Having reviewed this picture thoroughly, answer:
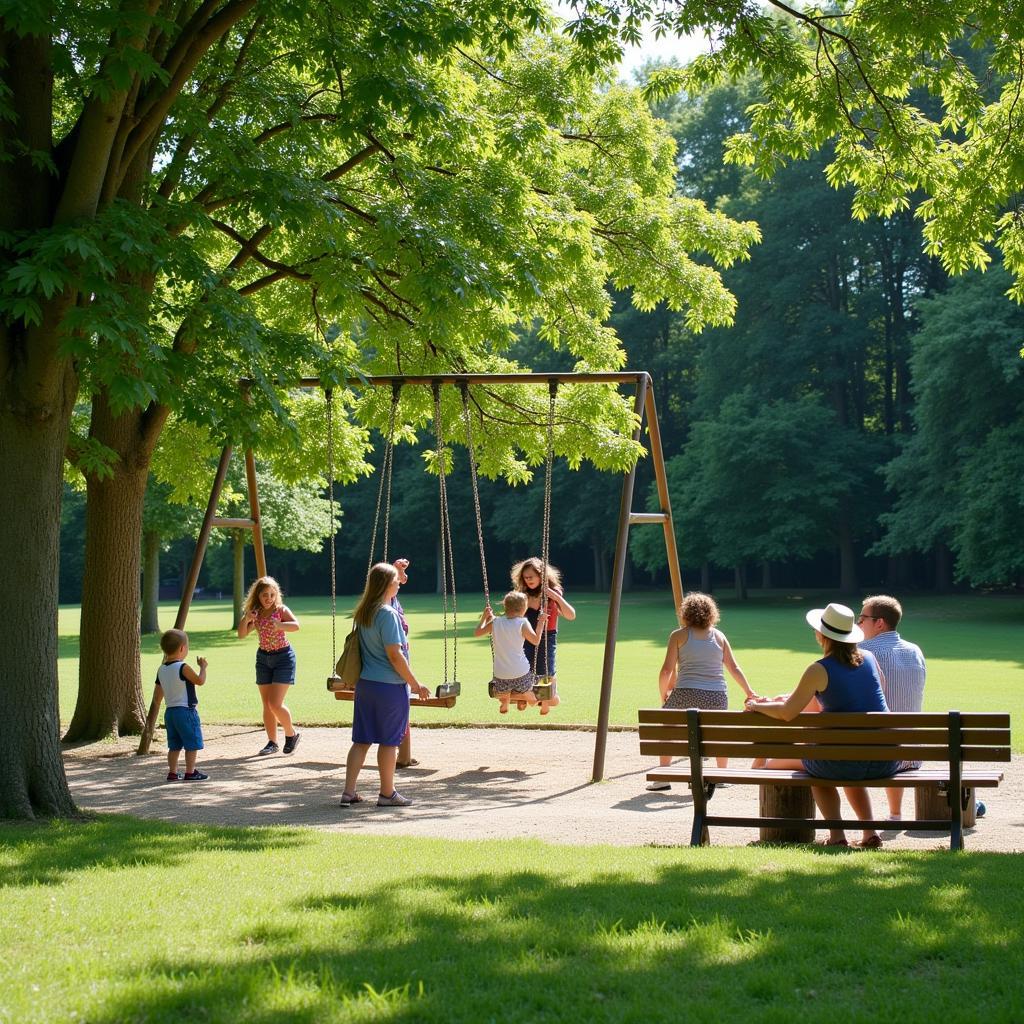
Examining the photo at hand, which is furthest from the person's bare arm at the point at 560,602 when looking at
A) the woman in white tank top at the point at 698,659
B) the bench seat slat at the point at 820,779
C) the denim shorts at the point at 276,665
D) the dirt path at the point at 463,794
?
the bench seat slat at the point at 820,779

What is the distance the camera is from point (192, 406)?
9188 mm

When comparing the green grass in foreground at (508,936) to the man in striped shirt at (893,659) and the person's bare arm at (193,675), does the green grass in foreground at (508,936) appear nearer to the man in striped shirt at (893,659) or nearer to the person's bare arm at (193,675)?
the man in striped shirt at (893,659)

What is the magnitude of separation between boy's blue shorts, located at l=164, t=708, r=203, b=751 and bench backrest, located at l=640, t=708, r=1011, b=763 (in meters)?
5.15

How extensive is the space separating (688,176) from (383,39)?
58702 millimetres

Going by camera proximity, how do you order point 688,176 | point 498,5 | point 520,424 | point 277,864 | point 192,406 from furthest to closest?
point 688,176, point 520,424, point 498,5, point 192,406, point 277,864

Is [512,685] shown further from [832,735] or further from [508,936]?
[508,936]

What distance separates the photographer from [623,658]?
1056 inches

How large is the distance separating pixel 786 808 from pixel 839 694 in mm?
910

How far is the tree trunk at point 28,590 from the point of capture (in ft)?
28.8

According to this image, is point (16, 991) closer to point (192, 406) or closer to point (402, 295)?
point (192, 406)

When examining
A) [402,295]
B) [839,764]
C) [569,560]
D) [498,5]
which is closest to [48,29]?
[498,5]

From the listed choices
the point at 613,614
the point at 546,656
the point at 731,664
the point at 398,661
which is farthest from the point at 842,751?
the point at 546,656

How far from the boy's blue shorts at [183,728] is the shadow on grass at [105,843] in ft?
7.56

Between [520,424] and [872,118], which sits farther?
[520,424]
